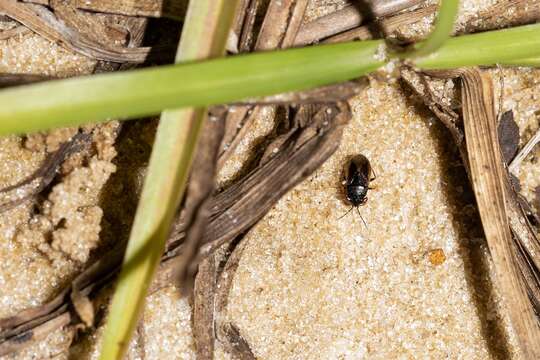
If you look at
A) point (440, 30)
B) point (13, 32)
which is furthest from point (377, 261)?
point (13, 32)

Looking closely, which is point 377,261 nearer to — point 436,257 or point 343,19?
point 436,257

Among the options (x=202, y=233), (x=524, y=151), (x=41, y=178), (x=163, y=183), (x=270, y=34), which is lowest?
(x=202, y=233)

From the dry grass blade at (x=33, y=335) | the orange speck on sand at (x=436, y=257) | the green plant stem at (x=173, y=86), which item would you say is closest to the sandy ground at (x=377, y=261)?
the orange speck on sand at (x=436, y=257)

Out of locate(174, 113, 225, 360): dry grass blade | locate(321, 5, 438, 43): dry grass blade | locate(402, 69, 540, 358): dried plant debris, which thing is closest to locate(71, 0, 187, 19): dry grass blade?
locate(321, 5, 438, 43): dry grass blade

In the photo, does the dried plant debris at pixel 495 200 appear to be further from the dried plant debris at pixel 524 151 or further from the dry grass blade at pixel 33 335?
the dry grass blade at pixel 33 335

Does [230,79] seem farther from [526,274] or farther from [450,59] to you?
[526,274]

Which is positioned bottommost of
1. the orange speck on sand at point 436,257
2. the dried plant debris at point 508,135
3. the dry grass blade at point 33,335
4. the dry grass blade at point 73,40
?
the dry grass blade at point 33,335
